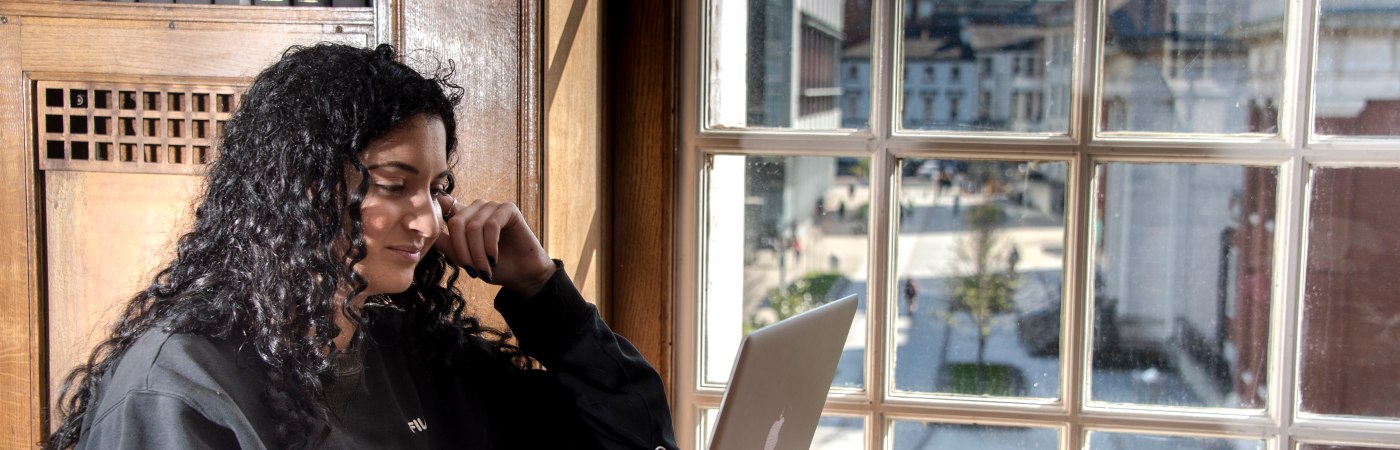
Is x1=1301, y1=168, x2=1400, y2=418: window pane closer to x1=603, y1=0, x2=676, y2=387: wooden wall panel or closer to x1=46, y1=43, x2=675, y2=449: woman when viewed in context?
x1=603, y1=0, x2=676, y2=387: wooden wall panel

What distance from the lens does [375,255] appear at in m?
1.18

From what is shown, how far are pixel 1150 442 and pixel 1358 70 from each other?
68 centimetres

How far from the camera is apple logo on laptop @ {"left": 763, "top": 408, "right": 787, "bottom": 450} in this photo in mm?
1242

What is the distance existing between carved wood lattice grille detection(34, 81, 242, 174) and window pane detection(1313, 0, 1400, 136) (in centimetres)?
165

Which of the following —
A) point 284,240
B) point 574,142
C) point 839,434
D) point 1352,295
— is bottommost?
point 839,434

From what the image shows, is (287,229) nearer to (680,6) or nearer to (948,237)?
(680,6)

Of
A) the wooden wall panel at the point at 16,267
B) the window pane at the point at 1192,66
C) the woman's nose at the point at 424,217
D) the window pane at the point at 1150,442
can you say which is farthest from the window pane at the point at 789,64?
the wooden wall panel at the point at 16,267

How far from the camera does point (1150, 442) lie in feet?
6.11

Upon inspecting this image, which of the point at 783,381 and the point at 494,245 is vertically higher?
the point at 494,245

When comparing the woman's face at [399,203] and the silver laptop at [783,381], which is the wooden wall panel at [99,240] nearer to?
the woman's face at [399,203]

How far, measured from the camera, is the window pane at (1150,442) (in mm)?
1849

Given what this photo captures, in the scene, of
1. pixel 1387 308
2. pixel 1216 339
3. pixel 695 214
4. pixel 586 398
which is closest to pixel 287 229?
pixel 586 398

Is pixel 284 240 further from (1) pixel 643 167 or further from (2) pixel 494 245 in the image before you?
(1) pixel 643 167

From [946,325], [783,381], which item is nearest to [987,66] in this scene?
[946,325]
